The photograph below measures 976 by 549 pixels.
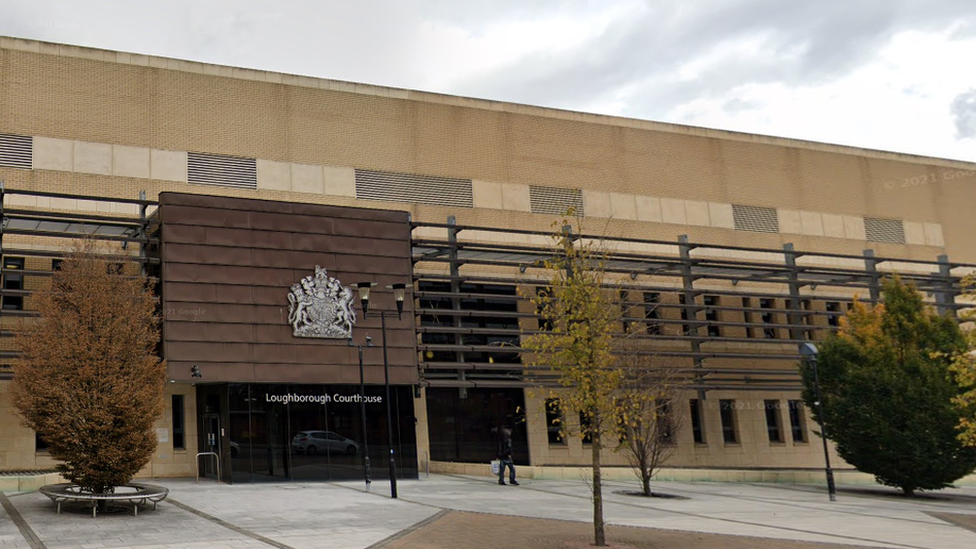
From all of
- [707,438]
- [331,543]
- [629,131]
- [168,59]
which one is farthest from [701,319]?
[331,543]

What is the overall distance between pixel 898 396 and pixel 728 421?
1059 cm

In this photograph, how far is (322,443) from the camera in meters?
28.9

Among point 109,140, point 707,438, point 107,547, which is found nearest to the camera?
point 107,547

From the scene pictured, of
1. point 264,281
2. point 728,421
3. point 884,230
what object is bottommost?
point 728,421

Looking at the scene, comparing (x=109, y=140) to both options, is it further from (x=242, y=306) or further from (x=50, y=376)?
(x=50, y=376)

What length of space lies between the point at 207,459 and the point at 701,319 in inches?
845

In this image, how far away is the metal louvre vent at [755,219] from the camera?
42812mm

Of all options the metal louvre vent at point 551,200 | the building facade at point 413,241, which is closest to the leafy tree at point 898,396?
the building facade at point 413,241

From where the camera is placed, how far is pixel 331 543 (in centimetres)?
1574

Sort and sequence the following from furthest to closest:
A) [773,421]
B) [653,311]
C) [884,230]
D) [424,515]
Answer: [884,230] → [773,421] → [653,311] → [424,515]

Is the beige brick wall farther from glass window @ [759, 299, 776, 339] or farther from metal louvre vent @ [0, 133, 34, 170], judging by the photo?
glass window @ [759, 299, 776, 339]

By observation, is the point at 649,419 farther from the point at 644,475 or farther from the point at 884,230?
the point at 884,230

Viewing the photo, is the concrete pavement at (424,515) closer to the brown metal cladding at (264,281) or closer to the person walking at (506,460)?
the person walking at (506,460)

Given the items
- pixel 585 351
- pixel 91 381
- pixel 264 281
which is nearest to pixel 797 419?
pixel 264 281
